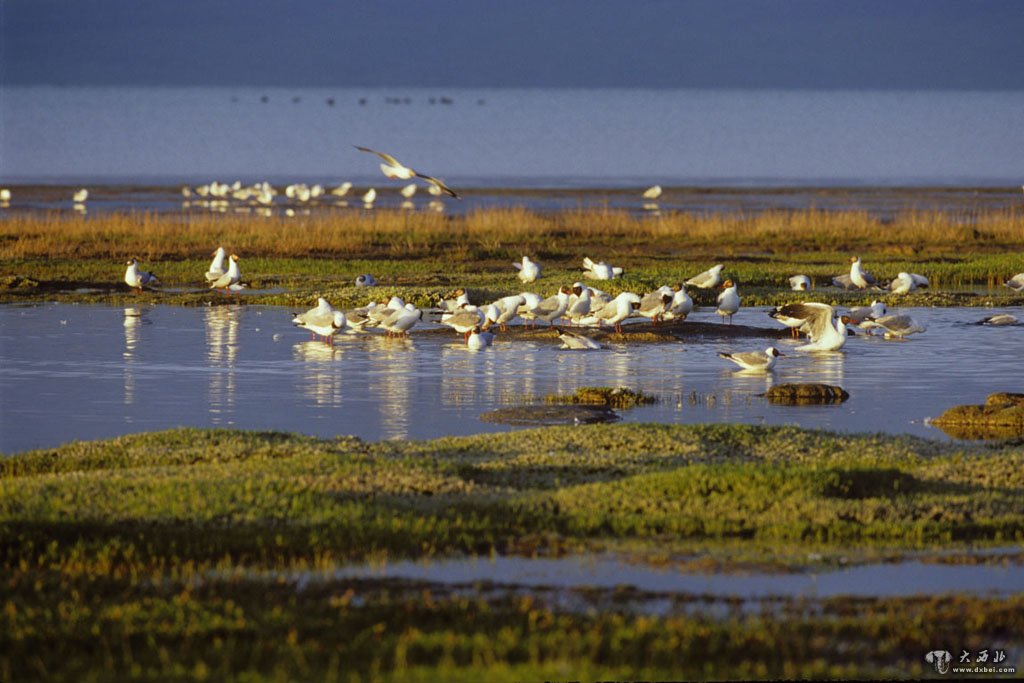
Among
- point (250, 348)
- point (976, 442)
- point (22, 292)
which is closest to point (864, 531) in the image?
point (976, 442)

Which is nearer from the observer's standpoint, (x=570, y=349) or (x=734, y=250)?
(x=570, y=349)

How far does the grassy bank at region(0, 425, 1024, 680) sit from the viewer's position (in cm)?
861

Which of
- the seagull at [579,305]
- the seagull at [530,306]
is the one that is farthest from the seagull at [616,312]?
the seagull at [530,306]

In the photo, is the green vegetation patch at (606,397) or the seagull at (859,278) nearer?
the green vegetation patch at (606,397)

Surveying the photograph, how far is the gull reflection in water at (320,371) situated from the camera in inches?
872

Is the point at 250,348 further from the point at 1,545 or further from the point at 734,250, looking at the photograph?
the point at 734,250

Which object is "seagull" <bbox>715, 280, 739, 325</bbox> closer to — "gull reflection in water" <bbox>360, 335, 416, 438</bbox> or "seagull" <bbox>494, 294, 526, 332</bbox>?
"seagull" <bbox>494, 294, 526, 332</bbox>

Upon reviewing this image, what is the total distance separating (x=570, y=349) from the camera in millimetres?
27781

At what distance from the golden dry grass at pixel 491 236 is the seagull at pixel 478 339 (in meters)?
19.3

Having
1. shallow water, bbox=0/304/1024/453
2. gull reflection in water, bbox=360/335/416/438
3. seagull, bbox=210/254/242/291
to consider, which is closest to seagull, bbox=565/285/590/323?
shallow water, bbox=0/304/1024/453

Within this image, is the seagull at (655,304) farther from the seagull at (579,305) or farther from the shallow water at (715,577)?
the shallow water at (715,577)

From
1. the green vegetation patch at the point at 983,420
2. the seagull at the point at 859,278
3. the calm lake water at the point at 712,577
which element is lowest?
the calm lake water at the point at 712,577

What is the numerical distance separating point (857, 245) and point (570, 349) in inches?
1018

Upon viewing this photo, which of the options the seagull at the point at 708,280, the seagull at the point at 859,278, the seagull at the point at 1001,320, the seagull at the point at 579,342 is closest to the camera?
the seagull at the point at 579,342
